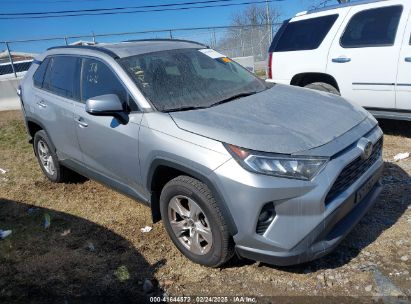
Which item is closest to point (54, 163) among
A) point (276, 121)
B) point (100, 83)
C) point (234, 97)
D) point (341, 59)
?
point (100, 83)

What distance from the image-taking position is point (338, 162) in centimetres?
270

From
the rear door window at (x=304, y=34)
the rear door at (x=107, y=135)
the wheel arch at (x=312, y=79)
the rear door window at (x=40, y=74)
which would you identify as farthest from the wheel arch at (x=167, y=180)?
the rear door window at (x=304, y=34)

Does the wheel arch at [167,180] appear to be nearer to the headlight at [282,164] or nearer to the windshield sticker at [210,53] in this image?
the headlight at [282,164]

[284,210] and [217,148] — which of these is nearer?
[284,210]

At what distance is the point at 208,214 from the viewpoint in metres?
2.87

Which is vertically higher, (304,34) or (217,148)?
(304,34)

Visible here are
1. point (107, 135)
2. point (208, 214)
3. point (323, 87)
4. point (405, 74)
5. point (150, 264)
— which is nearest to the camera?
point (208, 214)

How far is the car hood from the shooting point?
272 cm

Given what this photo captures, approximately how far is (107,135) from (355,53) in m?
3.87

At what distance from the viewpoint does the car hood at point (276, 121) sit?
8.92 feet

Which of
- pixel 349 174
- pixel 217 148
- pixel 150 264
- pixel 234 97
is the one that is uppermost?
pixel 234 97

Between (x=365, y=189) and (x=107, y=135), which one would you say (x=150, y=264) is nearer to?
(x=107, y=135)

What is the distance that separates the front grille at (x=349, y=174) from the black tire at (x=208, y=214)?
747 mm

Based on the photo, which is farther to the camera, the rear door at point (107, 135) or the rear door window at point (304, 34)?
the rear door window at point (304, 34)
